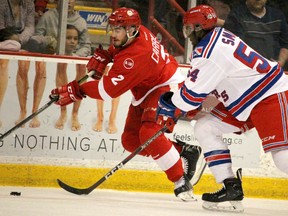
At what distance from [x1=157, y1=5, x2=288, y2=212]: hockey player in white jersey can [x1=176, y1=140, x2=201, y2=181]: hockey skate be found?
942 millimetres

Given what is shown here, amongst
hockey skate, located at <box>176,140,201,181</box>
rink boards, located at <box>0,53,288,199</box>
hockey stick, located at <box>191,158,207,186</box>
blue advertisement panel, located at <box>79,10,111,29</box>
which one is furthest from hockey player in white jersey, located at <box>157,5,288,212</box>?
blue advertisement panel, located at <box>79,10,111,29</box>

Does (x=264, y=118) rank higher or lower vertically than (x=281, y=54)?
higher

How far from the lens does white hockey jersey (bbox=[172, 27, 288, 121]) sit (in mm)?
4695

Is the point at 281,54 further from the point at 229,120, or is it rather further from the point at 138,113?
the point at 229,120

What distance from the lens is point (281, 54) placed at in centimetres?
688

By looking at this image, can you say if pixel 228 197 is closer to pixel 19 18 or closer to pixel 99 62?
pixel 99 62

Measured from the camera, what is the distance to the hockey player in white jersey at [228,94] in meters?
4.70

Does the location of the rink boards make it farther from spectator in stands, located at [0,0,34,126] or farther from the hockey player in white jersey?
the hockey player in white jersey

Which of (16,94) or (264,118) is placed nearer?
(264,118)

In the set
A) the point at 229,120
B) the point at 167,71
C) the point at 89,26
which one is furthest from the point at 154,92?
the point at 89,26

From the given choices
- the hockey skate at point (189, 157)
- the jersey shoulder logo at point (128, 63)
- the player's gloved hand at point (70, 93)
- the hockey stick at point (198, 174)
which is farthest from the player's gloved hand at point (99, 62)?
the hockey stick at point (198, 174)

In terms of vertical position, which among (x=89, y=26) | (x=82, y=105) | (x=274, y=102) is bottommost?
(x=82, y=105)

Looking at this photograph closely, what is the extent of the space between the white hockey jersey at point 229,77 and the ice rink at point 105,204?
2.05 feet

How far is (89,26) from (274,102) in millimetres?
2278
